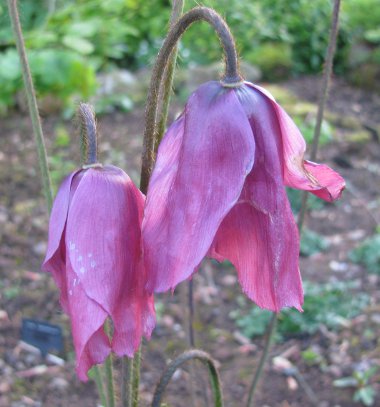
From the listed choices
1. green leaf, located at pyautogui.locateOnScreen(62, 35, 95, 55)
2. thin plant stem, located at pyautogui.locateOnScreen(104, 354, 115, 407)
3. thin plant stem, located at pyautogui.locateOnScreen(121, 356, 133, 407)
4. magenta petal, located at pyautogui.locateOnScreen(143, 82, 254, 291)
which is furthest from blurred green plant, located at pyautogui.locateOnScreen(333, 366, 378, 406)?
green leaf, located at pyautogui.locateOnScreen(62, 35, 95, 55)

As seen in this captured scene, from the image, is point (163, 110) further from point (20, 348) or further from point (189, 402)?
point (20, 348)

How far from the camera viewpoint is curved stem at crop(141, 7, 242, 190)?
2.59 ft

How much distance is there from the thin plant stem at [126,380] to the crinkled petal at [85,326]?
18 cm

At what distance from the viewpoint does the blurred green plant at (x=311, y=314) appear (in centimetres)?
258

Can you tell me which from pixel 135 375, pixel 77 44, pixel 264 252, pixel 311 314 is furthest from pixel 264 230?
pixel 77 44

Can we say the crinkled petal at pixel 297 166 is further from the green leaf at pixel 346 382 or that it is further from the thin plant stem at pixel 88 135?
the green leaf at pixel 346 382

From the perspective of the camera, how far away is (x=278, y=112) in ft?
2.56

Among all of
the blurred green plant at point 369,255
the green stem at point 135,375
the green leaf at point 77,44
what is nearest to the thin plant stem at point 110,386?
the green stem at point 135,375

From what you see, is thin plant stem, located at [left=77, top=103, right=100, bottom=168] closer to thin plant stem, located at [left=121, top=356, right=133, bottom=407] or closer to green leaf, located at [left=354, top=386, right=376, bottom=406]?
thin plant stem, located at [left=121, top=356, right=133, bottom=407]

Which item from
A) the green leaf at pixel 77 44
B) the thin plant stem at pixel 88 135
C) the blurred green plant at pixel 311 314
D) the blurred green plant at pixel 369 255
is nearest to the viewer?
the thin plant stem at pixel 88 135

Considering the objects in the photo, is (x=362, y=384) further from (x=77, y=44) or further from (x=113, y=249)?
(x=77, y=44)

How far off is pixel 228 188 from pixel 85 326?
217 millimetres

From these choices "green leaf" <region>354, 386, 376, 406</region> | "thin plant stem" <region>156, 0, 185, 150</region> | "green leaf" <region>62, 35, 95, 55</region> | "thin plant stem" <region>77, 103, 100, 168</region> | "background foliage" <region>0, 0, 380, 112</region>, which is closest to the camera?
"thin plant stem" <region>77, 103, 100, 168</region>

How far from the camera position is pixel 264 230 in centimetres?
80
